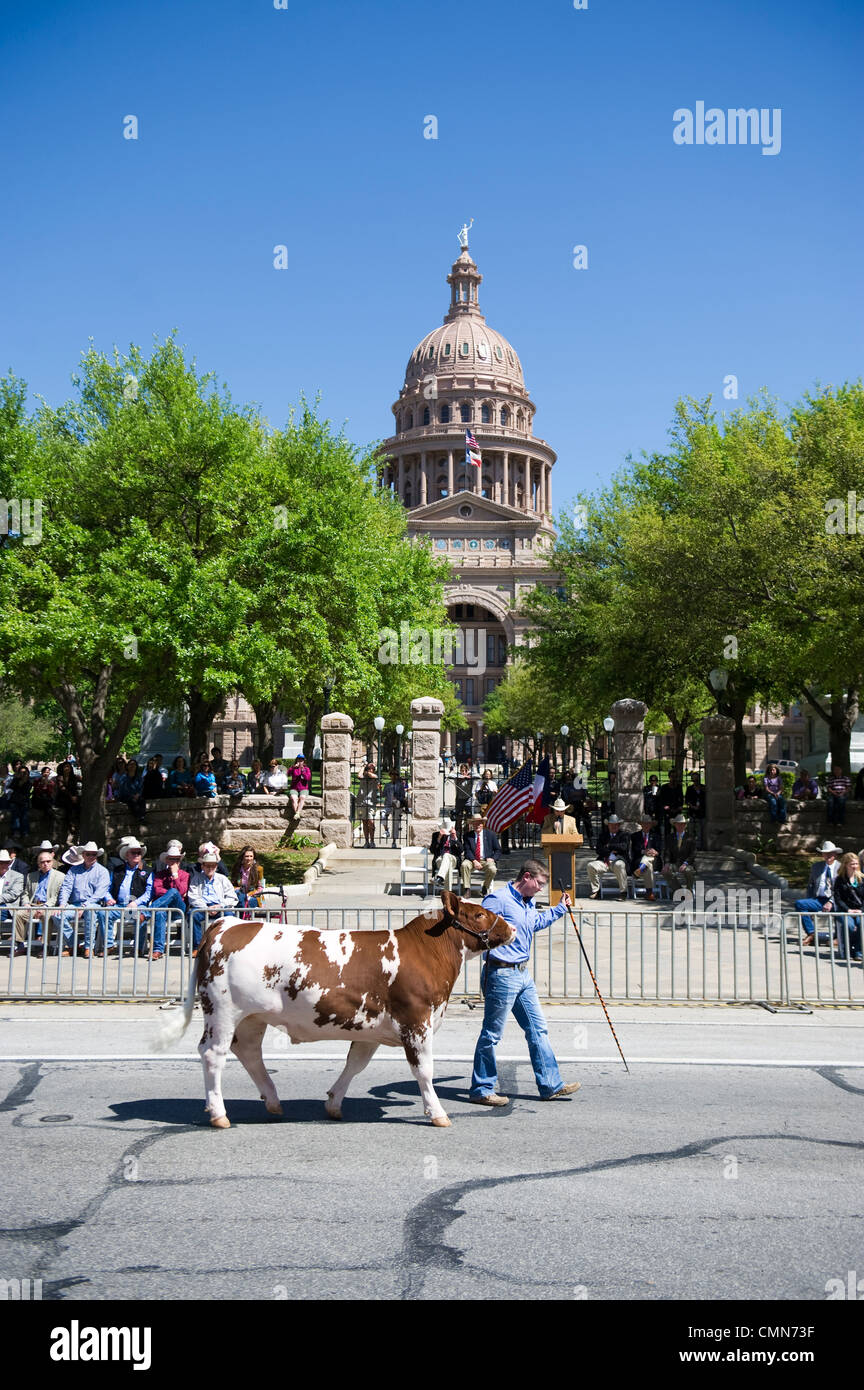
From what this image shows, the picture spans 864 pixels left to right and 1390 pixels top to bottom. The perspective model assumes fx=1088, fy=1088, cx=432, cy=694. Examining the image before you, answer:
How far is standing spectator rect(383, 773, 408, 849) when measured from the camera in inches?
1088

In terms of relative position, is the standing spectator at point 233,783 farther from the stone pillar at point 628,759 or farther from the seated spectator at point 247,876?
the seated spectator at point 247,876

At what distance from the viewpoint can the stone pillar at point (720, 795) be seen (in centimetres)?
2498

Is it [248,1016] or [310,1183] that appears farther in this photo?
[248,1016]

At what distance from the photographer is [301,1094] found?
7.96 meters

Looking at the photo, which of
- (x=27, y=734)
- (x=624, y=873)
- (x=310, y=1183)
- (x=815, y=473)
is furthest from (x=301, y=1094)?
(x=27, y=734)

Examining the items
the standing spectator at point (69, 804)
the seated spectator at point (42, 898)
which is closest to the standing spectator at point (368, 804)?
the standing spectator at point (69, 804)

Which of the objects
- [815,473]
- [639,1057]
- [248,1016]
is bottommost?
[639,1057]

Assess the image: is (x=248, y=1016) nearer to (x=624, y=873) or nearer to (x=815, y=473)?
(x=624, y=873)

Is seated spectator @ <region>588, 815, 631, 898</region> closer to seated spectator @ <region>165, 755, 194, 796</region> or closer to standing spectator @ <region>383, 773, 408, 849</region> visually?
standing spectator @ <region>383, 773, 408, 849</region>

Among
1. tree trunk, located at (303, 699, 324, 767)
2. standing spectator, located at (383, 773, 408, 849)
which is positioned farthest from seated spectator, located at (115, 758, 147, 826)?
tree trunk, located at (303, 699, 324, 767)

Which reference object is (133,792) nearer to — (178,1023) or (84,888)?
(84,888)

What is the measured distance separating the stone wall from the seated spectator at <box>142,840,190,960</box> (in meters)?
9.89
